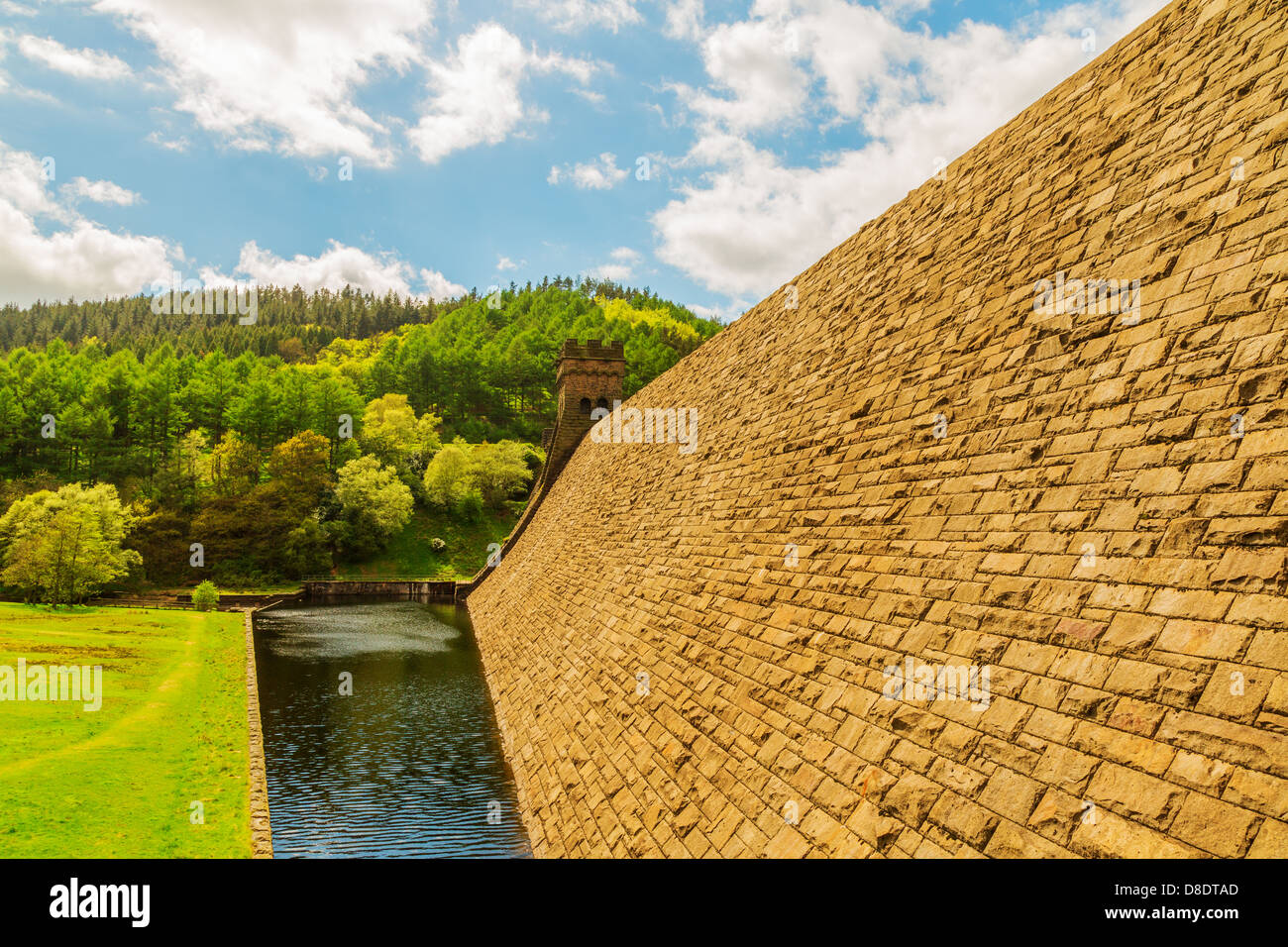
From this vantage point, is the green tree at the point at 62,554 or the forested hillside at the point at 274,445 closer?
the green tree at the point at 62,554

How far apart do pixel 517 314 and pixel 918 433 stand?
121 meters

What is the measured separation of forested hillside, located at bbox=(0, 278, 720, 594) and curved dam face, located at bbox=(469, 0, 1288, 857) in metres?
34.0

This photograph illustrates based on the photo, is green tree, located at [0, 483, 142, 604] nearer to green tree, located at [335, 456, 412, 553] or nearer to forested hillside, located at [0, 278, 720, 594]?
forested hillside, located at [0, 278, 720, 594]

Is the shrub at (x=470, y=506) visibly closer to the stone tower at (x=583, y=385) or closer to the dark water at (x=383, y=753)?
the stone tower at (x=583, y=385)

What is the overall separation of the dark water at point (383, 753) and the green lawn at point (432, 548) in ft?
87.9

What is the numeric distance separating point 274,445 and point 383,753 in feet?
197

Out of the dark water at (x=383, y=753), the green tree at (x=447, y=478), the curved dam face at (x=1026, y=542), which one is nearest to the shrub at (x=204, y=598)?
the dark water at (x=383, y=753)

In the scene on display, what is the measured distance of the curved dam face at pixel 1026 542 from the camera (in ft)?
12.5

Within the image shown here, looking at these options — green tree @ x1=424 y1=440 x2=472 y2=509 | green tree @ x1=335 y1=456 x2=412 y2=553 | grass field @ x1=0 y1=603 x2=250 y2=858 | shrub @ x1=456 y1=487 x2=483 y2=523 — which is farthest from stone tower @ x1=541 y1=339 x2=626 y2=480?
grass field @ x1=0 y1=603 x2=250 y2=858

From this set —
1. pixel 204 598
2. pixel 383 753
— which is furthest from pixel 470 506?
pixel 383 753

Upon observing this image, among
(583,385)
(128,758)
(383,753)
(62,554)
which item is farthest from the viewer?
(583,385)

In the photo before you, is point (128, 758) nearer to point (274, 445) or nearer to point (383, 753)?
point (383, 753)

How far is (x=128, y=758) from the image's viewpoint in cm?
1241
